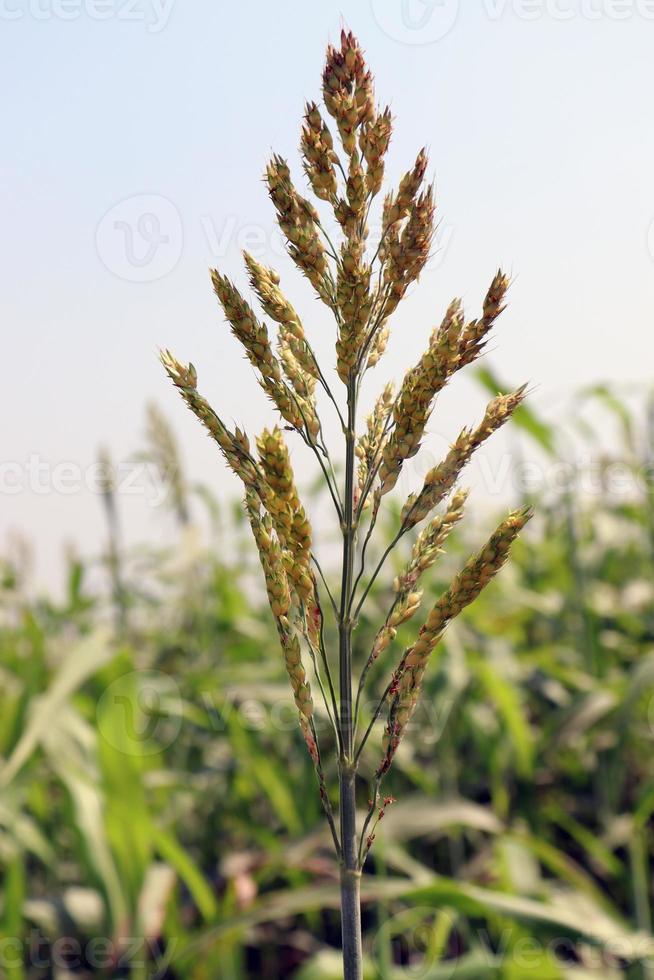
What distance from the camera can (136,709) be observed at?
3133 mm

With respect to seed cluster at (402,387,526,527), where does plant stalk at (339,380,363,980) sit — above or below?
below

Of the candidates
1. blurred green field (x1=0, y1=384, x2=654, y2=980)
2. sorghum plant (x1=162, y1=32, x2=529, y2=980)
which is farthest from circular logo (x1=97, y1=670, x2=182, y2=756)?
sorghum plant (x1=162, y1=32, x2=529, y2=980)

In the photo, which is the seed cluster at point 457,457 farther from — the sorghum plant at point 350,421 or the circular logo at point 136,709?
the circular logo at point 136,709

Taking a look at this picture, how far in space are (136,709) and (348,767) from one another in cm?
267

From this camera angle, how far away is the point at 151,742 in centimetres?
352

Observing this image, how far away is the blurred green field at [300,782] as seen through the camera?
232cm

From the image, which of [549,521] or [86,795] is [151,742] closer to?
[86,795]

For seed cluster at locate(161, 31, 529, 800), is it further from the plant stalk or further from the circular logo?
the circular logo

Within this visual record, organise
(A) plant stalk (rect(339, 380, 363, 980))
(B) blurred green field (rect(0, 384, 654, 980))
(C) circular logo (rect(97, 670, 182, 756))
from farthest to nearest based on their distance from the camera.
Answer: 1. (C) circular logo (rect(97, 670, 182, 756))
2. (B) blurred green field (rect(0, 384, 654, 980))
3. (A) plant stalk (rect(339, 380, 363, 980))

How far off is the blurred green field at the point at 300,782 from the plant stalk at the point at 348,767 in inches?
48.9

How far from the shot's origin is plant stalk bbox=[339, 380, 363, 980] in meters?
0.55

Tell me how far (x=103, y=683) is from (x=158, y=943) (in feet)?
2.80

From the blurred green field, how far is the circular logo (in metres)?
0.01

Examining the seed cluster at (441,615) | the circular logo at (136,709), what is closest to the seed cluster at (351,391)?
the seed cluster at (441,615)
